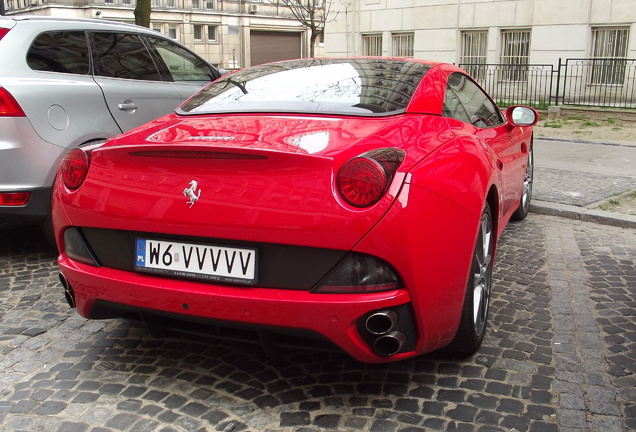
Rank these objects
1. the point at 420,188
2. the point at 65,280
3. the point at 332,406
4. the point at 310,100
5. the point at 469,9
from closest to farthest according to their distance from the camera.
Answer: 1. the point at 420,188
2. the point at 332,406
3. the point at 65,280
4. the point at 310,100
5. the point at 469,9

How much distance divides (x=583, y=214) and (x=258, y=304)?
178 inches

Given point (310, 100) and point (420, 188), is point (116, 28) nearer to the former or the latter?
point (310, 100)

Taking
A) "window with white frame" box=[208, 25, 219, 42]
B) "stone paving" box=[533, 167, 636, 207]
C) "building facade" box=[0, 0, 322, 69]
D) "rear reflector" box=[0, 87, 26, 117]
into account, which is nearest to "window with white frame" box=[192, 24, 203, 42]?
"building facade" box=[0, 0, 322, 69]

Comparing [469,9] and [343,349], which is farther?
[469,9]

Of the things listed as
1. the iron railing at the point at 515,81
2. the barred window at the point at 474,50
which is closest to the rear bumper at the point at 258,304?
the iron railing at the point at 515,81

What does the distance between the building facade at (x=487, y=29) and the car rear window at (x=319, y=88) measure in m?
16.9

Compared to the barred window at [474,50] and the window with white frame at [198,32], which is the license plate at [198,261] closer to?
the barred window at [474,50]

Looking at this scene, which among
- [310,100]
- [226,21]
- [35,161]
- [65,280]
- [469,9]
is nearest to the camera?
[65,280]

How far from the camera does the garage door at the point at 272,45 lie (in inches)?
1978

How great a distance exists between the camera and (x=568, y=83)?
18.8 metres

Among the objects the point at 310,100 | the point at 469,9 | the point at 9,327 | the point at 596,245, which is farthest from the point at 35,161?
the point at 469,9

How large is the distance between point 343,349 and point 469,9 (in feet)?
68.1

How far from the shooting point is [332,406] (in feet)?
8.88

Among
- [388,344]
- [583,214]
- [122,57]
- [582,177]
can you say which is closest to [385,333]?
[388,344]
